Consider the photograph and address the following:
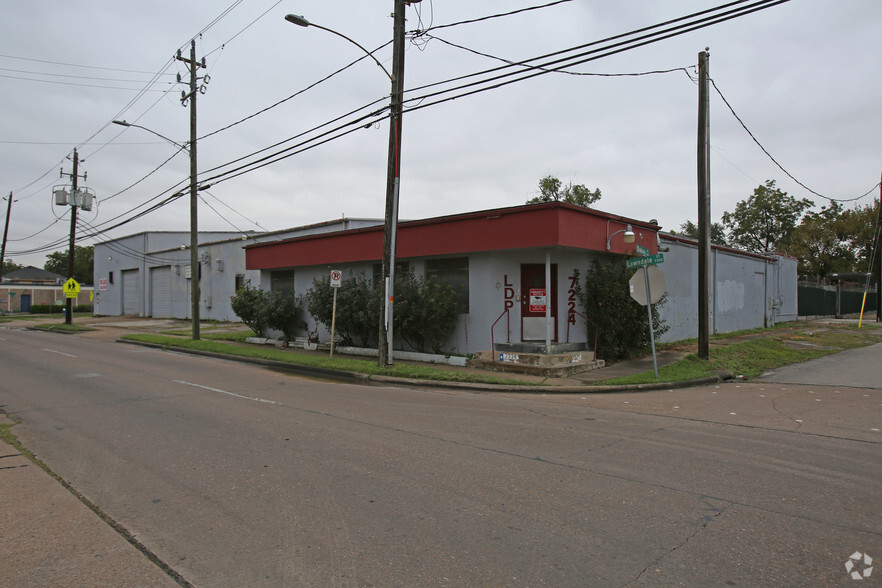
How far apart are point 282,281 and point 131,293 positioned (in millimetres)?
29151

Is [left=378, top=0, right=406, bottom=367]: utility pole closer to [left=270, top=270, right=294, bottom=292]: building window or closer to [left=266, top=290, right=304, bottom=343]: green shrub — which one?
[left=266, top=290, right=304, bottom=343]: green shrub

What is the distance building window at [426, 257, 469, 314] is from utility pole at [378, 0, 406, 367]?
2.48 metres

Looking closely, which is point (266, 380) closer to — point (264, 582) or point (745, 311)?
point (264, 582)

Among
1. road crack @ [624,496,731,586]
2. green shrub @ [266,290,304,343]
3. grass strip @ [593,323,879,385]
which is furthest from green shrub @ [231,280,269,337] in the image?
road crack @ [624,496,731,586]

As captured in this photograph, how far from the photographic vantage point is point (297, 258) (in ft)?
66.7

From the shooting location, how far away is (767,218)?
54062 millimetres

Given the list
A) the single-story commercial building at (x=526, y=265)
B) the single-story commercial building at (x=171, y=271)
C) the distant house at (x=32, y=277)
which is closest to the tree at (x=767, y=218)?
the single-story commercial building at (x=526, y=265)

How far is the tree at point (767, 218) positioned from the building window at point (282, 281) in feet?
158

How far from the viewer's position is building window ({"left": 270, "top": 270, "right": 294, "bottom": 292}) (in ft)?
71.3

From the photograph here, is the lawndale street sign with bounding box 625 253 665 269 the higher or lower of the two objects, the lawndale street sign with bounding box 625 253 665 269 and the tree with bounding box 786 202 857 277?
the lower

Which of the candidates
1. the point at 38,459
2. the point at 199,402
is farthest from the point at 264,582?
the point at 199,402

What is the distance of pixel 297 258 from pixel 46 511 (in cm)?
1624

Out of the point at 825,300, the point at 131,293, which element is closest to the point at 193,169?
the point at 131,293

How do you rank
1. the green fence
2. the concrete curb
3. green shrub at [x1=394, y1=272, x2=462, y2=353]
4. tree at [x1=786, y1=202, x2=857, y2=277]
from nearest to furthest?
the concrete curb
green shrub at [x1=394, y1=272, x2=462, y2=353]
the green fence
tree at [x1=786, y1=202, x2=857, y2=277]
